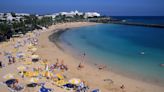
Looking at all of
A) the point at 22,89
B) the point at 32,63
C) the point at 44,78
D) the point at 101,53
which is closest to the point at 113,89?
the point at 44,78

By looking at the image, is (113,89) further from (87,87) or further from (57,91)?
(57,91)

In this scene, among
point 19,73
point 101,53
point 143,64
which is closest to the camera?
point 19,73

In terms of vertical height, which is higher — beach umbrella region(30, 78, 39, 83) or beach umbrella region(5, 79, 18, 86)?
beach umbrella region(30, 78, 39, 83)

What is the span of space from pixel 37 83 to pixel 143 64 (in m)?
13.1

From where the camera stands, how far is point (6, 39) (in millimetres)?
37312

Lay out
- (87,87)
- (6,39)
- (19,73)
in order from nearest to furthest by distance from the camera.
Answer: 1. (87,87)
2. (19,73)
3. (6,39)

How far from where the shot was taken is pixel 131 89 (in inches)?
636

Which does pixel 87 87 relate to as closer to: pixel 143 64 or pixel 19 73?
pixel 19 73

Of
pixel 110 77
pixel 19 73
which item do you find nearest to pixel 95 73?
pixel 110 77

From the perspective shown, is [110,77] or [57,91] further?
[110,77]

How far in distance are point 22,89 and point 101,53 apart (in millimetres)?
16023

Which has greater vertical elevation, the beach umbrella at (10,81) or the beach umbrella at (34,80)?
the beach umbrella at (34,80)

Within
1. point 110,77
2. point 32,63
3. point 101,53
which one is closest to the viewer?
point 110,77

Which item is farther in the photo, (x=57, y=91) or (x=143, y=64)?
(x=143, y=64)
